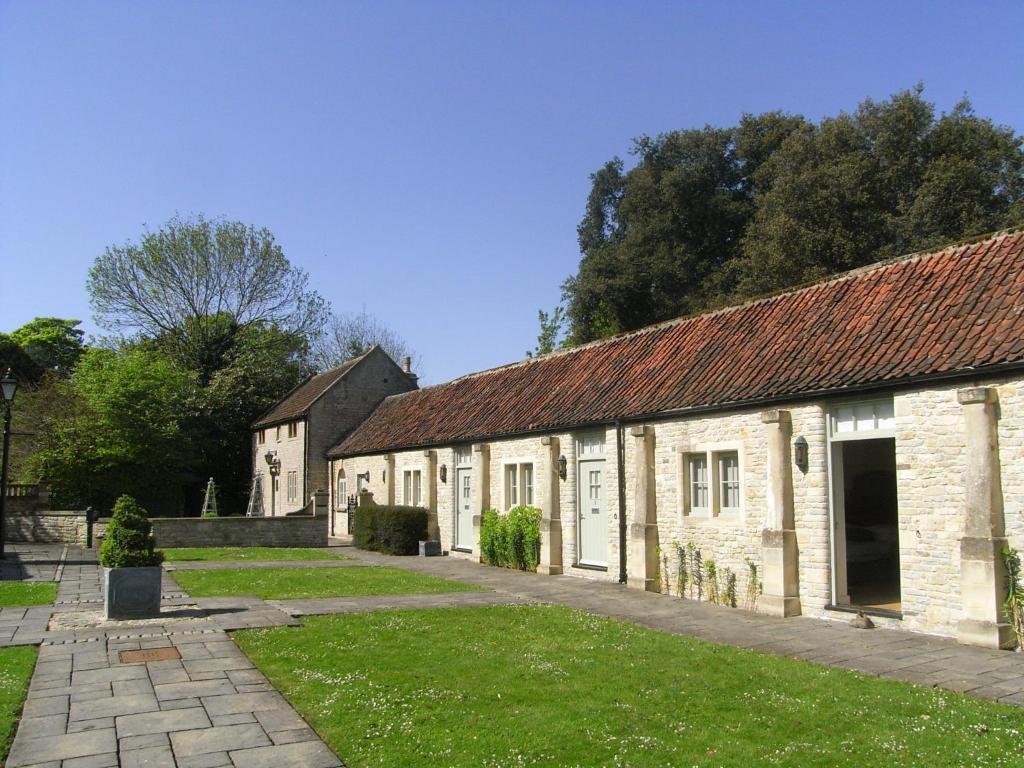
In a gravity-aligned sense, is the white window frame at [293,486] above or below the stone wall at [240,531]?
above

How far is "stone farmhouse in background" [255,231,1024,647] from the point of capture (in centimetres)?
1029

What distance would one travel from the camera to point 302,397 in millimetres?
38250

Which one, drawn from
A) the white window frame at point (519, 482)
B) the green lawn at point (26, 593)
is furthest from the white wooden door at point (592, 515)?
the green lawn at point (26, 593)

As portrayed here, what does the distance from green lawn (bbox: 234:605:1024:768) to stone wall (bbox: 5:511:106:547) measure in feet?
65.9

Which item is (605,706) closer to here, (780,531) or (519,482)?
(780,531)

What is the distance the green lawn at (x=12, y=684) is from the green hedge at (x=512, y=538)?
11.2 m

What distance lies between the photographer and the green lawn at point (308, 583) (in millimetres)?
14977

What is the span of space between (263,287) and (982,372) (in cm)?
3828

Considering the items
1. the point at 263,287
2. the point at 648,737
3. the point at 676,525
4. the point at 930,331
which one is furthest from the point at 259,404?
the point at 648,737

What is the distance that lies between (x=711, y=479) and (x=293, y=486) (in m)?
25.1

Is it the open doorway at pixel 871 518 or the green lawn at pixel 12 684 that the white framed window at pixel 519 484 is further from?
the green lawn at pixel 12 684

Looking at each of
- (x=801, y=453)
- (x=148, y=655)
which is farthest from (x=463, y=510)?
(x=148, y=655)

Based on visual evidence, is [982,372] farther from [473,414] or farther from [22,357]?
[22,357]

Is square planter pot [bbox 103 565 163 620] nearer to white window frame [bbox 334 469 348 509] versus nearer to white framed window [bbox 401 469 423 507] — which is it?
white framed window [bbox 401 469 423 507]
